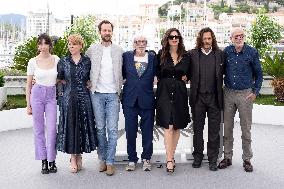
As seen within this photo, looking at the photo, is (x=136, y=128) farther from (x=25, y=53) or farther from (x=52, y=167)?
(x=25, y=53)

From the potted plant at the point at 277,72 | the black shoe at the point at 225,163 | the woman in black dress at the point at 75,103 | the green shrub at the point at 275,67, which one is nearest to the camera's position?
the woman in black dress at the point at 75,103

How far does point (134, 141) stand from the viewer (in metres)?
4.54

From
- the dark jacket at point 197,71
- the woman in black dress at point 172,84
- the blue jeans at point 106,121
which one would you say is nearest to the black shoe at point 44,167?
the blue jeans at point 106,121

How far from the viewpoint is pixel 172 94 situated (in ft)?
14.2

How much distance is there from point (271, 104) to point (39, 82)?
15.6 feet

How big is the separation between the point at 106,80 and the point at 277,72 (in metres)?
4.76

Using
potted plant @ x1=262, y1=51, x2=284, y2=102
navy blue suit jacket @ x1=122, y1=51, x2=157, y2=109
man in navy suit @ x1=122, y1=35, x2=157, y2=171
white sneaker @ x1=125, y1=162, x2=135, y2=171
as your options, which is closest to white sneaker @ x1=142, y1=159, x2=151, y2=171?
man in navy suit @ x1=122, y1=35, x2=157, y2=171

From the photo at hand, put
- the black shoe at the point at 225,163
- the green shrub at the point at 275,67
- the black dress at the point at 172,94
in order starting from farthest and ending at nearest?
the green shrub at the point at 275,67 → the black shoe at the point at 225,163 → the black dress at the point at 172,94

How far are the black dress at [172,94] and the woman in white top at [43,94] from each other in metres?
1.05

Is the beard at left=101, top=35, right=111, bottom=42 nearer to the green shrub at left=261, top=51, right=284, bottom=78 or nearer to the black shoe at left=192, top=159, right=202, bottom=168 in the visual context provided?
the black shoe at left=192, top=159, right=202, bottom=168

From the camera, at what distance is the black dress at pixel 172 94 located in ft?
14.1

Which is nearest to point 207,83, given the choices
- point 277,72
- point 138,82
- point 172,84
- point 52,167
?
point 172,84

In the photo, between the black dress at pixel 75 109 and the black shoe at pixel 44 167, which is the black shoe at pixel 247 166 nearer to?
the black dress at pixel 75 109

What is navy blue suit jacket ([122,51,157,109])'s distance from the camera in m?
4.29
